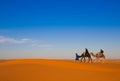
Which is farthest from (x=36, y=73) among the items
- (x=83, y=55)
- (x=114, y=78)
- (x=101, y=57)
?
(x=101, y=57)

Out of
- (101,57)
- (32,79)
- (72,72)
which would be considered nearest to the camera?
(32,79)

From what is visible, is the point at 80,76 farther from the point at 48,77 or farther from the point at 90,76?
the point at 48,77

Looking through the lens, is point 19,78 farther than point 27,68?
No

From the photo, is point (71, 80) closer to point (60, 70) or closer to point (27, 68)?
point (60, 70)

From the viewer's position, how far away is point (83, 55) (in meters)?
27.6

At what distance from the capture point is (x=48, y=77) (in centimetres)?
1347

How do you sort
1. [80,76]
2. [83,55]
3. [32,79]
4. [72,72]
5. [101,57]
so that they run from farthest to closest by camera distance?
[101,57] < [83,55] < [72,72] < [80,76] < [32,79]

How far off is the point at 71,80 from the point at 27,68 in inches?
144

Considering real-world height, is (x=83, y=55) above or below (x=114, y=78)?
above

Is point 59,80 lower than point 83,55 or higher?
lower

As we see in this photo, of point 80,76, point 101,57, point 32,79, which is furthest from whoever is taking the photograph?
point 101,57

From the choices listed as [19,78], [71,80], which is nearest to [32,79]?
[19,78]

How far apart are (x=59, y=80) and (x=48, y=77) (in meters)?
0.81

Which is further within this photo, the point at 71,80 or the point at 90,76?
the point at 90,76
